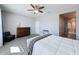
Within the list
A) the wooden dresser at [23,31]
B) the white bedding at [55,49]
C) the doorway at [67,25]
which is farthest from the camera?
the wooden dresser at [23,31]

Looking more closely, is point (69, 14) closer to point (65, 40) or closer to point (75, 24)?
point (75, 24)

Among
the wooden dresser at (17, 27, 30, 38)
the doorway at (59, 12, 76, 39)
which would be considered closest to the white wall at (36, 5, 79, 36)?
the doorway at (59, 12, 76, 39)

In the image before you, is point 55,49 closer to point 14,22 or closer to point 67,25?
point 67,25

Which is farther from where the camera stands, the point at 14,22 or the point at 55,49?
the point at 14,22

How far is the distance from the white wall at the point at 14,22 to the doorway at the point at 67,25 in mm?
454

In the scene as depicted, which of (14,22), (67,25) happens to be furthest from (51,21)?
(14,22)

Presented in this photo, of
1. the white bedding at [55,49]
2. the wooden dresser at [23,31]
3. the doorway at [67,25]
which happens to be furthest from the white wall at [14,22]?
the doorway at [67,25]

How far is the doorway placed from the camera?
1.26 metres

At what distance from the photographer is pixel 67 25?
4.29 feet

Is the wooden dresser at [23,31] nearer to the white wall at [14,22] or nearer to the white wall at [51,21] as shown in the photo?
the white wall at [14,22]

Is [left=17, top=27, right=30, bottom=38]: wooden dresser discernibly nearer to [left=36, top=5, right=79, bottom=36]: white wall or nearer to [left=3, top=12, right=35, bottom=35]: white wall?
[left=3, top=12, right=35, bottom=35]: white wall

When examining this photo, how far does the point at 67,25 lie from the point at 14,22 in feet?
2.75

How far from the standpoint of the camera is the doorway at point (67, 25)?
4.12 ft

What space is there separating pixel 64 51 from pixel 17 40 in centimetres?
73
